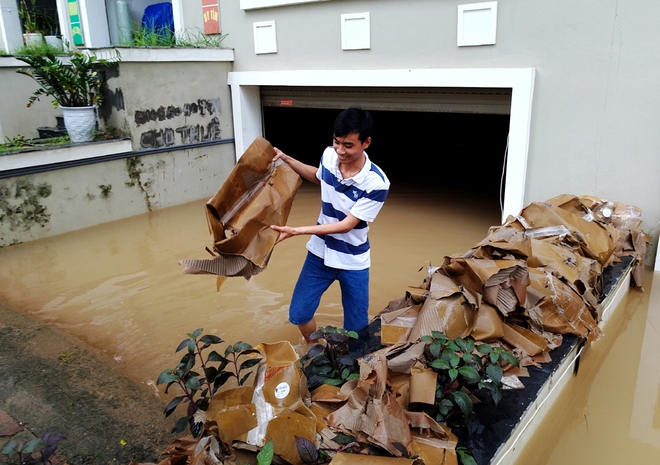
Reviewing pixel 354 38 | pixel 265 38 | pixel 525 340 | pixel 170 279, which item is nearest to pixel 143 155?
pixel 265 38

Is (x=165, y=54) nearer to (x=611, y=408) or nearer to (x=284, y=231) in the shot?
(x=284, y=231)

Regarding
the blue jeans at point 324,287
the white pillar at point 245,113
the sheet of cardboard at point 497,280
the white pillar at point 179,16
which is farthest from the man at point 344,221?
the white pillar at point 179,16

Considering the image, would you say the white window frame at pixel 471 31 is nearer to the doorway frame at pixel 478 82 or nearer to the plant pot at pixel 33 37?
the doorway frame at pixel 478 82

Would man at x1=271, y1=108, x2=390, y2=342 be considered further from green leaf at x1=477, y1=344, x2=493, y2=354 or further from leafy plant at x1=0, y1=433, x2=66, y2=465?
leafy plant at x1=0, y1=433, x2=66, y2=465

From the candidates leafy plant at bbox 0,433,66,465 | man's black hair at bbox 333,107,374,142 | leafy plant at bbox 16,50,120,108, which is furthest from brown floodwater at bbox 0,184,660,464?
man's black hair at bbox 333,107,374,142

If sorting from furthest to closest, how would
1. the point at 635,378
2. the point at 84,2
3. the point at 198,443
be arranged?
the point at 84,2
the point at 635,378
the point at 198,443

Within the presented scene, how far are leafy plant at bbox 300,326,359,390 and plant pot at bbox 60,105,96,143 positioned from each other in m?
5.42

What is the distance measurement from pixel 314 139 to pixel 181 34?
3903mm

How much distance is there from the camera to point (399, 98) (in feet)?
21.7

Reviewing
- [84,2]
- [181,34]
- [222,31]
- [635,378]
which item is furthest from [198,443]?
[84,2]

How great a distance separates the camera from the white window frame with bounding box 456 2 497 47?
5.29 meters

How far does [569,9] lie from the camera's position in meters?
4.89

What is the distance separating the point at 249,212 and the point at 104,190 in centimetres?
469

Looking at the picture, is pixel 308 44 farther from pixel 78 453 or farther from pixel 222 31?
pixel 78 453
